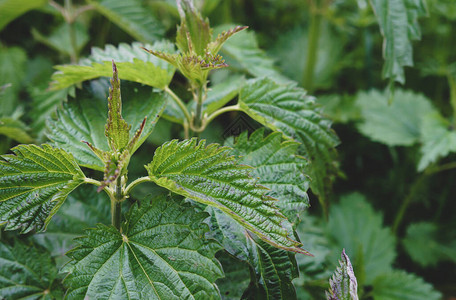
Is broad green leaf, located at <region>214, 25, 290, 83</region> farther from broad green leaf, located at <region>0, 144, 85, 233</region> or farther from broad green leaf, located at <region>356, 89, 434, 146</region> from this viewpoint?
broad green leaf, located at <region>0, 144, 85, 233</region>

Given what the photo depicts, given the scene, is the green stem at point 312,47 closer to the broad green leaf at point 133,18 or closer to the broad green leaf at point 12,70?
the broad green leaf at point 133,18

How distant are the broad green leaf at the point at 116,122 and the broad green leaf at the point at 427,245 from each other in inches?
43.8

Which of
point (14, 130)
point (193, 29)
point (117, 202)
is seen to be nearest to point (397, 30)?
point (193, 29)

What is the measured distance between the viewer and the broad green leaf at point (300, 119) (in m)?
0.81

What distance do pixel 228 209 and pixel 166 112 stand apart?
0.38m

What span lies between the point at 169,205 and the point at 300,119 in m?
0.34

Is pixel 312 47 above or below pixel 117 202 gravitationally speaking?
above

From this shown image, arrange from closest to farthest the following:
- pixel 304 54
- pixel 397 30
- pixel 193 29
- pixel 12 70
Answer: pixel 193 29, pixel 397 30, pixel 12 70, pixel 304 54

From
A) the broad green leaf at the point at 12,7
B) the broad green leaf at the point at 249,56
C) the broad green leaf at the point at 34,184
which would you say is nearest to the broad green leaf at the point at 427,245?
the broad green leaf at the point at 249,56

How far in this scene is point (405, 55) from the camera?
1.03 meters

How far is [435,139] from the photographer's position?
1246 mm

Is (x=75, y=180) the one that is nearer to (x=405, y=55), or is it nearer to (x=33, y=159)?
(x=33, y=159)

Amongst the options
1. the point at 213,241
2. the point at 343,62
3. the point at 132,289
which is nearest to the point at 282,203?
the point at 213,241

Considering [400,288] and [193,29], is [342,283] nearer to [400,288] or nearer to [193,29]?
[193,29]
